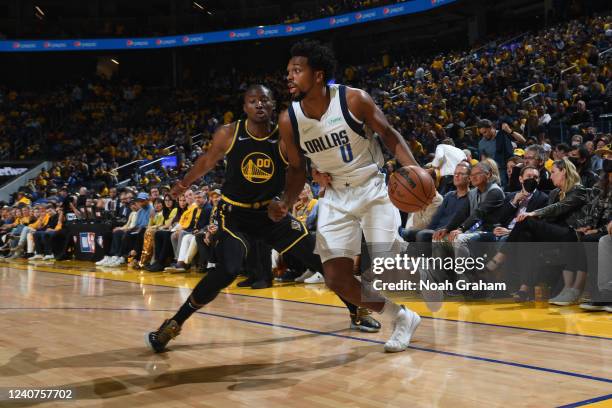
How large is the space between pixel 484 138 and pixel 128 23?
26.3 metres

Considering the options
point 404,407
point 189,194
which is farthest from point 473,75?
point 404,407

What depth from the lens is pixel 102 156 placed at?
79.0ft

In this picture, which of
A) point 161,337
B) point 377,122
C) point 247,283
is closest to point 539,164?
point 247,283

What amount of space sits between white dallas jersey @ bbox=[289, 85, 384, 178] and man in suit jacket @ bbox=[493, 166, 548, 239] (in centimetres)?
285

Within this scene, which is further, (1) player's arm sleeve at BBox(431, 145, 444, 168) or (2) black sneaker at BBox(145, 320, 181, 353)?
(1) player's arm sleeve at BBox(431, 145, 444, 168)

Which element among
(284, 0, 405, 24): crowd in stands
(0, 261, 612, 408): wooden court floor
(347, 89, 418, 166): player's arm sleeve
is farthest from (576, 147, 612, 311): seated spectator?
(284, 0, 405, 24): crowd in stands

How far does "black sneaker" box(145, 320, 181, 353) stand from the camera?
416 cm

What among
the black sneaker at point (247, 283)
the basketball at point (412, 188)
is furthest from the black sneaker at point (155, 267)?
the basketball at point (412, 188)

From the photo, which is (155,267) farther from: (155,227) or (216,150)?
(216,150)

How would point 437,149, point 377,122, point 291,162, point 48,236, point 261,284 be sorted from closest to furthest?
1. point 377,122
2. point 291,162
3. point 261,284
4. point 437,149
5. point 48,236

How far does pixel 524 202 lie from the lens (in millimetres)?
6512

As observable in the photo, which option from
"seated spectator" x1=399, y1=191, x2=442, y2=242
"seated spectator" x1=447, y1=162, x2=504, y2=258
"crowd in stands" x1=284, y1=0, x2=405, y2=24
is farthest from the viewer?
"crowd in stands" x1=284, y1=0, x2=405, y2=24

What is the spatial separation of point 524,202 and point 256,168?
125 inches

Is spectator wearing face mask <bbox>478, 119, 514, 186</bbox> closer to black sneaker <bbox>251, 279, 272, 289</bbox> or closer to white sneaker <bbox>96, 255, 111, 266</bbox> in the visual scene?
black sneaker <bbox>251, 279, 272, 289</bbox>
